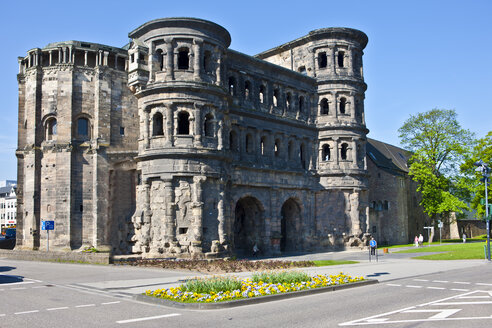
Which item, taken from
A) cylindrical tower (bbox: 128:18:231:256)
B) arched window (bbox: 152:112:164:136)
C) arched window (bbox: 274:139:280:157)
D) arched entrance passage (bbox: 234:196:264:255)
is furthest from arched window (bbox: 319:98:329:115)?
A: arched window (bbox: 152:112:164:136)

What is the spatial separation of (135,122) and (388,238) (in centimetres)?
3315

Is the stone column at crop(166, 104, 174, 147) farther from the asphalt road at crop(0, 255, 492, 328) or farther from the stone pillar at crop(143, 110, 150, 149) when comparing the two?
the asphalt road at crop(0, 255, 492, 328)

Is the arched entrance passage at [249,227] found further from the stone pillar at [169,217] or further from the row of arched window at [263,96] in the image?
the stone pillar at [169,217]

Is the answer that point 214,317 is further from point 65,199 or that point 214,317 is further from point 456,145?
→ point 456,145

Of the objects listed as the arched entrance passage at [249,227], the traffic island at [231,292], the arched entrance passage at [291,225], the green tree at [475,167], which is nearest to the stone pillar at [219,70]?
the arched entrance passage at [249,227]

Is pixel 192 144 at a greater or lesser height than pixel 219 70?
lesser

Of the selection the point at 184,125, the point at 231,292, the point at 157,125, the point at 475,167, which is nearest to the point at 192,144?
the point at 157,125

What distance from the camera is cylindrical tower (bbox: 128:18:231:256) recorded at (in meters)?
33.5

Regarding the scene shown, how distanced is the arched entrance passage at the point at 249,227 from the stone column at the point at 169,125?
33.2 ft

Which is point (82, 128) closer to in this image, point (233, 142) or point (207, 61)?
point (207, 61)

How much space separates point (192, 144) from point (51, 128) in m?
14.1

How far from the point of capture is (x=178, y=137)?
34.1m

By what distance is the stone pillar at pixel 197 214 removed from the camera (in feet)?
108

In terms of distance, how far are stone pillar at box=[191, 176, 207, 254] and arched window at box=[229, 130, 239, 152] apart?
634cm
